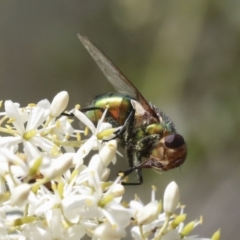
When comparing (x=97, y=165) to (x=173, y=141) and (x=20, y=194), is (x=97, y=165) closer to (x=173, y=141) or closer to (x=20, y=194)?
(x=20, y=194)

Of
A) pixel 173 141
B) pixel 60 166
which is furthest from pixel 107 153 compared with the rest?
pixel 173 141

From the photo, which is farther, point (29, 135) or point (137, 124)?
point (137, 124)

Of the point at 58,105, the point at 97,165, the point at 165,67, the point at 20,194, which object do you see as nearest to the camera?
the point at 20,194

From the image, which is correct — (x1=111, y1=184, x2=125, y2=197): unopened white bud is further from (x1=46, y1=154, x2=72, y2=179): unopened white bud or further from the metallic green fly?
the metallic green fly

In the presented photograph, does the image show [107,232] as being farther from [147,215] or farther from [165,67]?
[165,67]

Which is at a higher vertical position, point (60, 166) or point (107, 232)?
point (60, 166)

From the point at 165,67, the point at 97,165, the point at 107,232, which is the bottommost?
the point at 107,232

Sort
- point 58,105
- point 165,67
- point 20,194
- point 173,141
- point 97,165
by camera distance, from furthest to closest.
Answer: point 165,67, point 173,141, point 58,105, point 97,165, point 20,194

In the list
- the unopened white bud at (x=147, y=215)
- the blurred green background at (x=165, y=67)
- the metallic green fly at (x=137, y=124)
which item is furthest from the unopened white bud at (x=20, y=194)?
the blurred green background at (x=165, y=67)
